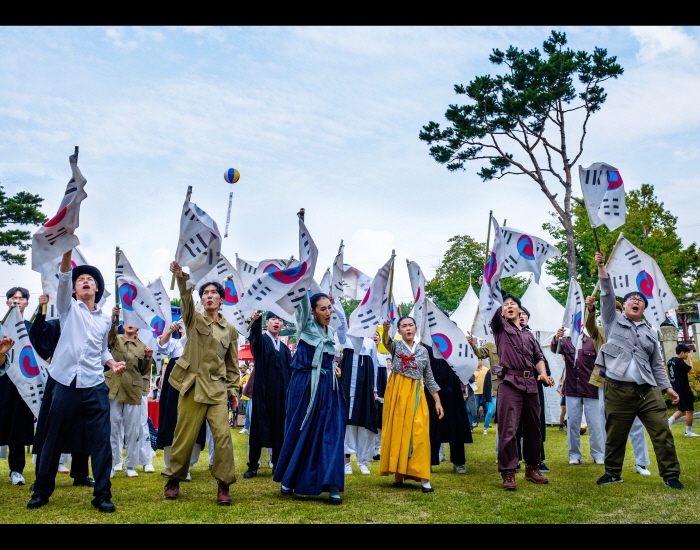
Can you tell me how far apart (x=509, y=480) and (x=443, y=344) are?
75.6 inches

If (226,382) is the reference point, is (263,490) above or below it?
below

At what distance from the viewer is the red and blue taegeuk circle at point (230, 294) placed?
9.80m

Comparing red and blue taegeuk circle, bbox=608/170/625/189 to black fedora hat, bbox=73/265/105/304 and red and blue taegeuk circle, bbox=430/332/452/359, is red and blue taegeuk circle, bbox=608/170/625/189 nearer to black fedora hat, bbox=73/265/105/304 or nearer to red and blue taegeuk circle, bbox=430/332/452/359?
red and blue taegeuk circle, bbox=430/332/452/359

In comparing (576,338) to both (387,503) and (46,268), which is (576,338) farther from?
(46,268)

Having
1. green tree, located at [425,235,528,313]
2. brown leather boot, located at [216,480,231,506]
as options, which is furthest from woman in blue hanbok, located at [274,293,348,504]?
green tree, located at [425,235,528,313]

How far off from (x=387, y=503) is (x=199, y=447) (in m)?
2.79

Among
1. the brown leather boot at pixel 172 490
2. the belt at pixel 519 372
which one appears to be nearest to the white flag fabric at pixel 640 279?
the belt at pixel 519 372

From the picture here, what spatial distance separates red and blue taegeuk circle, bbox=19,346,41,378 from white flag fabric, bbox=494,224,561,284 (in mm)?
5783

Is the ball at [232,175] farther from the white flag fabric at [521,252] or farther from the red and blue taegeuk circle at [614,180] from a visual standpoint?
the red and blue taegeuk circle at [614,180]

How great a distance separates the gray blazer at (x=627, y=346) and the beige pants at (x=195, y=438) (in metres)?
4.09

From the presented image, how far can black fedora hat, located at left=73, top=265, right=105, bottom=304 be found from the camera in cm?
641

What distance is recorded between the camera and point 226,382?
6.74 metres

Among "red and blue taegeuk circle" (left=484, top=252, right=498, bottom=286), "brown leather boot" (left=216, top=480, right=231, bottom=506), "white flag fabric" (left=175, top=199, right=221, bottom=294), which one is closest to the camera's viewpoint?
"brown leather boot" (left=216, top=480, right=231, bottom=506)
